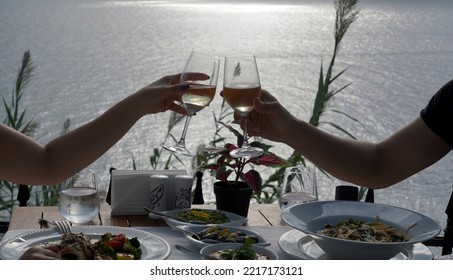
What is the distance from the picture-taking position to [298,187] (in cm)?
174

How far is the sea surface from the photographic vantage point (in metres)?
5.38

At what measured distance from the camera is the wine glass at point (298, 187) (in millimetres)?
1730

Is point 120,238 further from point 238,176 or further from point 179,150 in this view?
point 238,176

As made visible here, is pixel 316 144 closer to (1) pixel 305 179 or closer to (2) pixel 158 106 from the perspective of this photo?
(1) pixel 305 179

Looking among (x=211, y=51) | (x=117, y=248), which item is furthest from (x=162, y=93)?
(x=211, y=51)

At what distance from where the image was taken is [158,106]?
5.59 ft

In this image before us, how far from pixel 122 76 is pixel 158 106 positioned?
7299mm

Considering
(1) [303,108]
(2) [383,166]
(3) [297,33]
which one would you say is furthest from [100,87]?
(3) [297,33]

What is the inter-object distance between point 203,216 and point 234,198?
13 cm

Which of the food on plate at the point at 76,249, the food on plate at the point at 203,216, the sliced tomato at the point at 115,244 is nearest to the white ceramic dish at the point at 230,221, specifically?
the food on plate at the point at 203,216

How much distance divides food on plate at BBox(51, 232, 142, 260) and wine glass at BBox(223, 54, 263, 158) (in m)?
0.39

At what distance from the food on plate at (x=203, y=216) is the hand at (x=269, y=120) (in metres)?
0.23

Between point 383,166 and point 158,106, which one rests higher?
point 158,106

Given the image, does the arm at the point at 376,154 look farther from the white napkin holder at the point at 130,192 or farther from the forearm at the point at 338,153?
the white napkin holder at the point at 130,192
